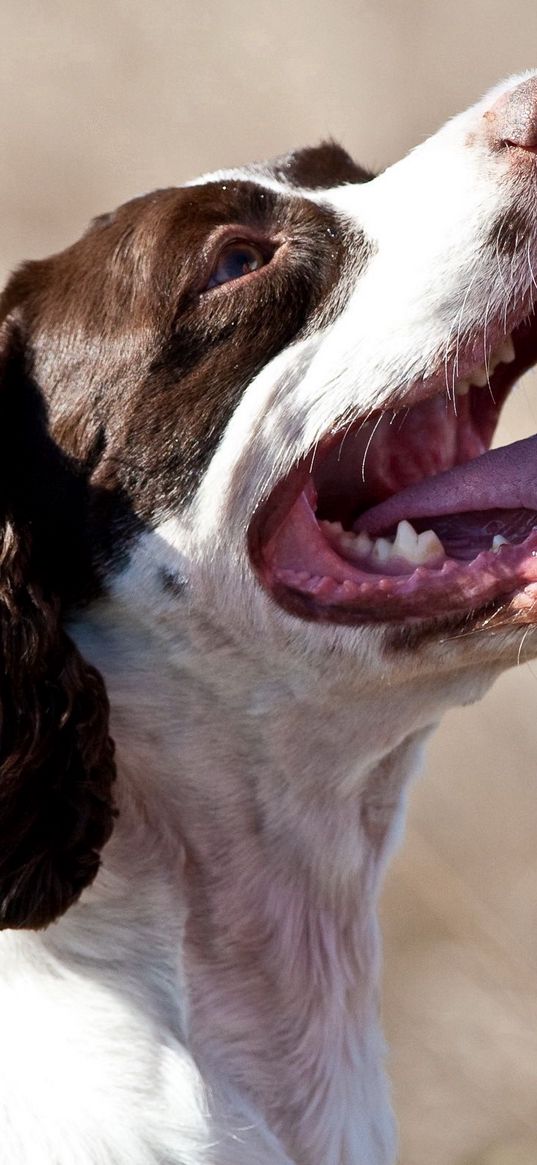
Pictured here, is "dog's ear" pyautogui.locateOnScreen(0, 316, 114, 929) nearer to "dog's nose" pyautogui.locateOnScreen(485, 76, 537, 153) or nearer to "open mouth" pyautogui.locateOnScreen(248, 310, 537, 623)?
"open mouth" pyautogui.locateOnScreen(248, 310, 537, 623)

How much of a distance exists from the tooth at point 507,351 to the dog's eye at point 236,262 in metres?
0.43

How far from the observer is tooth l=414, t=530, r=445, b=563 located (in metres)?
2.29

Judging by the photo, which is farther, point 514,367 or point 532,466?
point 514,367

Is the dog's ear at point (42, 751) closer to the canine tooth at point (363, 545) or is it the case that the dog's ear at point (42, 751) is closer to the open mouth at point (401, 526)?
the open mouth at point (401, 526)

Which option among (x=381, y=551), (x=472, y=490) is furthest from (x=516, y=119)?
(x=381, y=551)

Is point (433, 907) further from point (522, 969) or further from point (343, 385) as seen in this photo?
point (343, 385)

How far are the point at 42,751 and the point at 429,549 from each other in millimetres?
681

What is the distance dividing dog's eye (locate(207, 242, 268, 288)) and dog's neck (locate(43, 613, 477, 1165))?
0.61 meters

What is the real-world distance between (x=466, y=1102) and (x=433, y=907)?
0.82m

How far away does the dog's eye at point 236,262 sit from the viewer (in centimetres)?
242

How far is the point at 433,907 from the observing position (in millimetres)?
6125

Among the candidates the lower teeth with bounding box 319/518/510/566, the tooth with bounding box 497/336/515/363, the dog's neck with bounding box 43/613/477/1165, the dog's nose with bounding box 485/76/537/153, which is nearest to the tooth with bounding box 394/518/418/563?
the lower teeth with bounding box 319/518/510/566

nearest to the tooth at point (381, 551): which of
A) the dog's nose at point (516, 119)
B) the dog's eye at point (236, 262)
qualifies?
the dog's eye at point (236, 262)

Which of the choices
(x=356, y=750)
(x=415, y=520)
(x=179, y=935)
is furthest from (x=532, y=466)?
(x=179, y=935)
